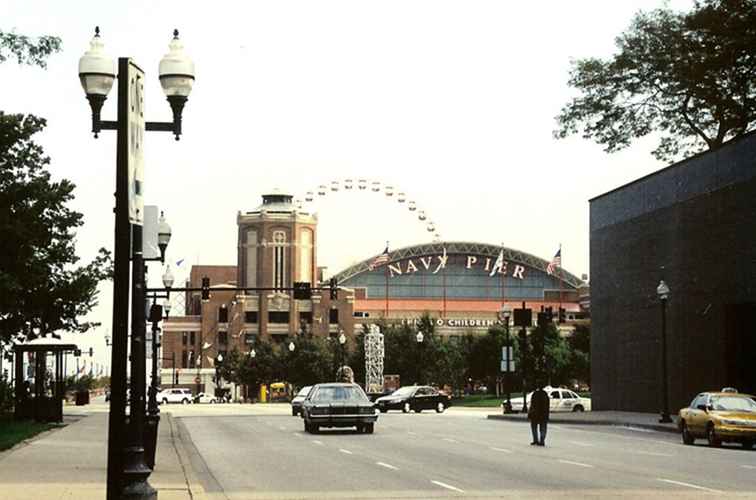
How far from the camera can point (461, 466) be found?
2695 centimetres

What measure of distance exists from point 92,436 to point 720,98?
3804 centimetres

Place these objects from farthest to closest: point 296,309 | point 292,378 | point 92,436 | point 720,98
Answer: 1. point 296,309
2. point 292,378
3. point 720,98
4. point 92,436

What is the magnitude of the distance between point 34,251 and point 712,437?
82.3 ft

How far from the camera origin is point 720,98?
6581cm

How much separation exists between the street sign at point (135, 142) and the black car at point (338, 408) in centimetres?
2846

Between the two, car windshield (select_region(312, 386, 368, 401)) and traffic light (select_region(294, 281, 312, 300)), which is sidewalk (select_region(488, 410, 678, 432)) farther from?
car windshield (select_region(312, 386, 368, 401))

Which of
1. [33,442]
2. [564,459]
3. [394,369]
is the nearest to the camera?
[564,459]

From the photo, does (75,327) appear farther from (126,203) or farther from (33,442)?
(126,203)

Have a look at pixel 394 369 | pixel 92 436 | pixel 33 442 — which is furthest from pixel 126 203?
pixel 394 369

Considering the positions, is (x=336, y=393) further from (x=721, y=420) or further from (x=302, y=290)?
(x=302, y=290)

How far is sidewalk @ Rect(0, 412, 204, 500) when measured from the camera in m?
19.6

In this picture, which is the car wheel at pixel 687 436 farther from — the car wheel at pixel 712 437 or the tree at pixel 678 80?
the tree at pixel 678 80

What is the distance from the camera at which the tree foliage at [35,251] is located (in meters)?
45.6

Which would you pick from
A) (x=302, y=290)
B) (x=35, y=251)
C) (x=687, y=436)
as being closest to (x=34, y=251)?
(x=35, y=251)
